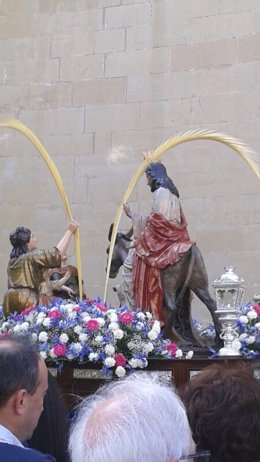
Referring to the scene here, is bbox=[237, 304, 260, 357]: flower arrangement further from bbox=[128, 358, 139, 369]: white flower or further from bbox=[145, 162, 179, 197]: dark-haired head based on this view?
bbox=[145, 162, 179, 197]: dark-haired head

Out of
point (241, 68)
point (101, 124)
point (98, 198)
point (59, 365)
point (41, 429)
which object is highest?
point (241, 68)

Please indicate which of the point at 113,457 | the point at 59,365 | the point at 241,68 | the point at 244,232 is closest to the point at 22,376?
the point at 113,457

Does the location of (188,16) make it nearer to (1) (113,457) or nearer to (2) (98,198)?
(2) (98,198)

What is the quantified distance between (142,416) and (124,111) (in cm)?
861

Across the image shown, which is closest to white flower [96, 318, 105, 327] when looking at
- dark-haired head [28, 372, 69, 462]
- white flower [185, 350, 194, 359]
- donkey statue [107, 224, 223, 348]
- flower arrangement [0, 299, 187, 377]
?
flower arrangement [0, 299, 187, 377]

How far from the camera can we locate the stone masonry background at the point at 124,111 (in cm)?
933

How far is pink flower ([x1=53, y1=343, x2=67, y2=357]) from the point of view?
A: 5324 millimetres

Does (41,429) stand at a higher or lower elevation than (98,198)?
lower

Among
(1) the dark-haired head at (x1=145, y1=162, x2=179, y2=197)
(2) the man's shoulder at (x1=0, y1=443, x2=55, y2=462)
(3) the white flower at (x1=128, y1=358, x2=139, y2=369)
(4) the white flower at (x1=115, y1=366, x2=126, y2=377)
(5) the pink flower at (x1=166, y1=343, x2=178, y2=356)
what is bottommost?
(4) the white flower at (x1=115, y1=366, x2=126, y2=377)

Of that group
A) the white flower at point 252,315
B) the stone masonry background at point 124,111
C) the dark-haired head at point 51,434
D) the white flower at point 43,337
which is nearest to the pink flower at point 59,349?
the white flower at point 43,337

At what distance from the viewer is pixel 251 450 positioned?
1.85 meters

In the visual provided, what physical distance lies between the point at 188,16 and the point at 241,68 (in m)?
1.04

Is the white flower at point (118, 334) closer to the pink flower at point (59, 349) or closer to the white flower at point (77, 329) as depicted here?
the white flower at point (77, 329)

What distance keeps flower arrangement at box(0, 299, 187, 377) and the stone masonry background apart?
11.2ft
